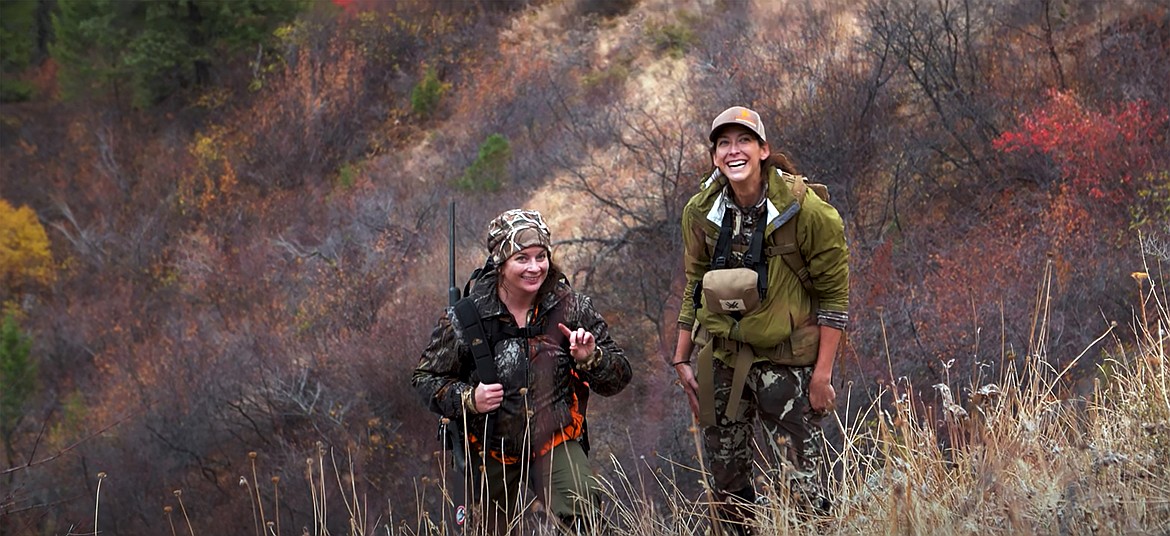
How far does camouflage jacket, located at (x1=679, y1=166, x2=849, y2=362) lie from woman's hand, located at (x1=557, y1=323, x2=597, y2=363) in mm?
398

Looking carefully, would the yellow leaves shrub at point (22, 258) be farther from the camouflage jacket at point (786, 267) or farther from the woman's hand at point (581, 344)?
the camouflage jacket at point (786, 267)

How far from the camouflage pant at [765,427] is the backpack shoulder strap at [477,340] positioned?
2.20 feet

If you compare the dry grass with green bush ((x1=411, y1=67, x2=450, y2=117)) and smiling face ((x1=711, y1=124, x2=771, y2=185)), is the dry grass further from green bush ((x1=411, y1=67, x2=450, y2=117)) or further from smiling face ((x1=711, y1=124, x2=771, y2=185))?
green bush ((x1=411, y1=67, x2=450, y2=117))

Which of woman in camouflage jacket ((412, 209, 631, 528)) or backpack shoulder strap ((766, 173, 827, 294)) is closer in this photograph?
backpack shoulder strap ((766, 173, 827, 294))

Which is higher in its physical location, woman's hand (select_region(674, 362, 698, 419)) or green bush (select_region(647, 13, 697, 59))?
green bush (select_region(647, 13, 697, 59))

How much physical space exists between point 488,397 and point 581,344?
1.06 feet

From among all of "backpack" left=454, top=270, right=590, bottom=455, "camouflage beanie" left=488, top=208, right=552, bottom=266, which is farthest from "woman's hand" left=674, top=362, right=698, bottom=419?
"camouflage beanie" left=488, top=208, right=552, bottom=266

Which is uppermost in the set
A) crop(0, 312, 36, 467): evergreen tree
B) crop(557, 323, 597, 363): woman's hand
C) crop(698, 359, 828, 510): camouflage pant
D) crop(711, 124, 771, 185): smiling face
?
crop(711, 124, 771, 185): smiling face

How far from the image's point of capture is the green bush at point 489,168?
616 inches

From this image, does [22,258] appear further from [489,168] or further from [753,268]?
[753,268]

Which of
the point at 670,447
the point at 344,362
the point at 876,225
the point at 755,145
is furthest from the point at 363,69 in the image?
the point at 755,145

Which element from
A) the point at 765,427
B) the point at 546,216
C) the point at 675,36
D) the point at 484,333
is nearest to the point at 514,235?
the point at 484,333

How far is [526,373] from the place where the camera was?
3.54 metres

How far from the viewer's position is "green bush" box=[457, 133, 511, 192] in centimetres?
1564
